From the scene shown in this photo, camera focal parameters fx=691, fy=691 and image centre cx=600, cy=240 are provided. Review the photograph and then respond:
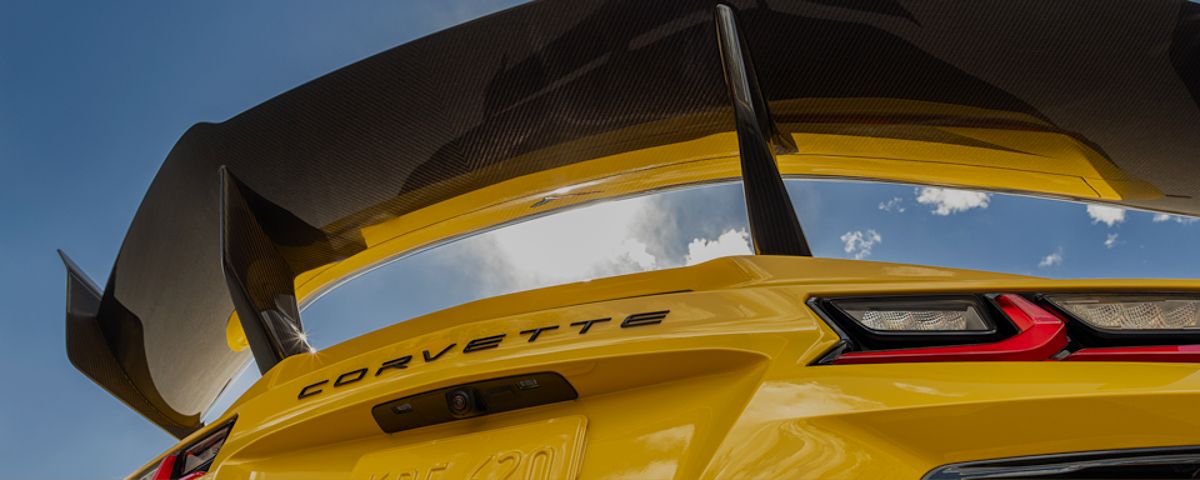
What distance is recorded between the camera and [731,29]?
301cm

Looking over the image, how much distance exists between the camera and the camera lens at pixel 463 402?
1276mm

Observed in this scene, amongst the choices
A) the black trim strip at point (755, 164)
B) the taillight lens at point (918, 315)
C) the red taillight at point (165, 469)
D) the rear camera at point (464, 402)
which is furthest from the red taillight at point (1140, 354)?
the red taillight at point (165, 469)

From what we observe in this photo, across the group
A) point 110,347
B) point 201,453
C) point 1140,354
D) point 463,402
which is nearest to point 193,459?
point 201,453

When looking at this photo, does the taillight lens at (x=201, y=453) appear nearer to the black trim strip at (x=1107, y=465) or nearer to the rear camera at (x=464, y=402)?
the rear camera at (x=464, y=402)

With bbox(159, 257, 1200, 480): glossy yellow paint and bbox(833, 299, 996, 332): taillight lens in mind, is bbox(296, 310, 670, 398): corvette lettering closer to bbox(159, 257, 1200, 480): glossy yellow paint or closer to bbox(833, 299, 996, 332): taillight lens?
bbox(159, 257, 1200, 480): glossy yellow paint

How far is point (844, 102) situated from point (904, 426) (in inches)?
111

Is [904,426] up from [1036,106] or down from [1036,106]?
down

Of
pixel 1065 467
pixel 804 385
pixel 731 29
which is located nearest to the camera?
pixel 1065 467

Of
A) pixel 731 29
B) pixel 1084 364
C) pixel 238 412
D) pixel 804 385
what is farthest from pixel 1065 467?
pixel 731 29

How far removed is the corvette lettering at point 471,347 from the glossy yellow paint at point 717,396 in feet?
0.05

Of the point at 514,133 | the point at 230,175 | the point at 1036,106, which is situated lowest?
the point at 1036,106

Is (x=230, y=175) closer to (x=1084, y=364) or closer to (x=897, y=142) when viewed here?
(x=897, y=142)

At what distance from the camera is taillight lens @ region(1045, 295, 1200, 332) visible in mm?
1065

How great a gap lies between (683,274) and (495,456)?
1.76 ft
